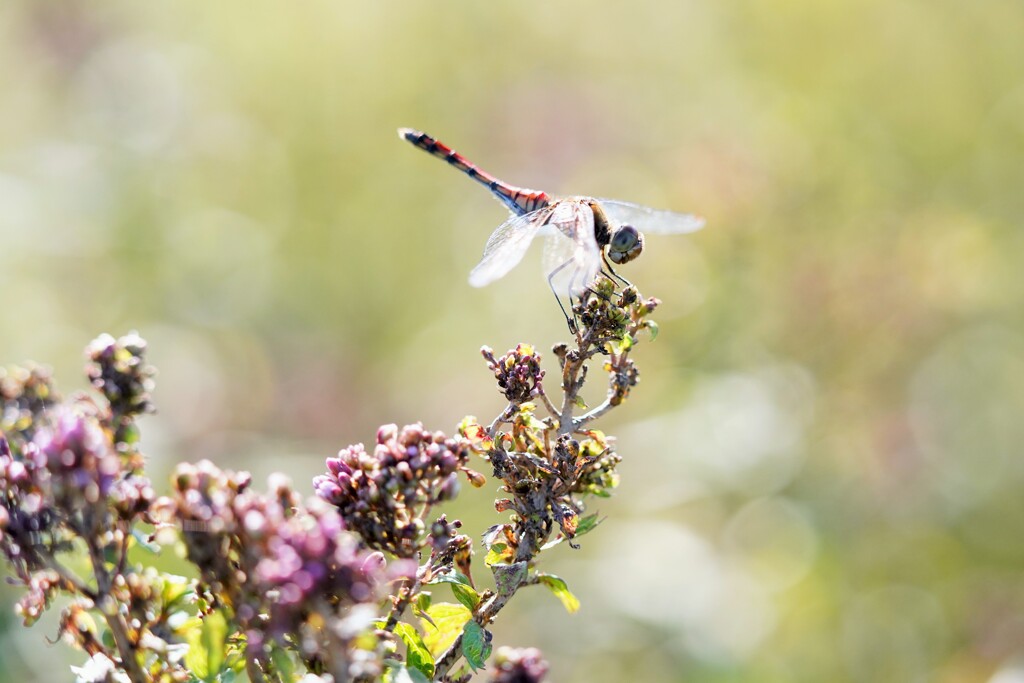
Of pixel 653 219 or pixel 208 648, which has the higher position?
pixel 653 219

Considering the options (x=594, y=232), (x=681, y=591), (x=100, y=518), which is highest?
(x=681, y=591)

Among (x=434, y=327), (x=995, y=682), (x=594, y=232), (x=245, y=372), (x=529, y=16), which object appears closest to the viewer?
(x=594, y=232)

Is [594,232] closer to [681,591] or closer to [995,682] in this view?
[681,591]

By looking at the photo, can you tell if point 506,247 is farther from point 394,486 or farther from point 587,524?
point 394,486

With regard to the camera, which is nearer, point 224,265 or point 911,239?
point 911,239

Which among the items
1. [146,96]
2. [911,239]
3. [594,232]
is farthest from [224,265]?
[594,232]

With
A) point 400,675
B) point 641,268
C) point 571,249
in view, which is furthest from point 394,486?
point 641,268

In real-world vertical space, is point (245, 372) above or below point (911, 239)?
below

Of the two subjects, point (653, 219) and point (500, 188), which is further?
point (500, 188)
